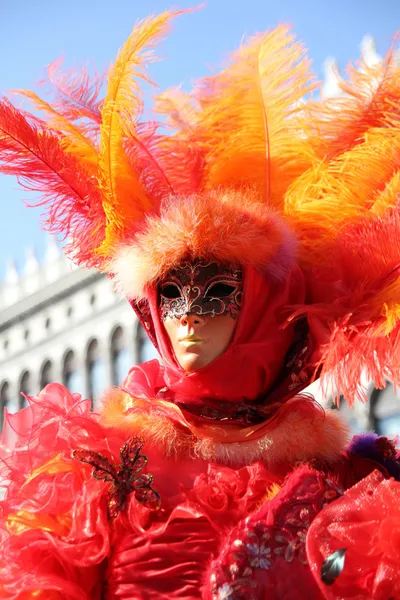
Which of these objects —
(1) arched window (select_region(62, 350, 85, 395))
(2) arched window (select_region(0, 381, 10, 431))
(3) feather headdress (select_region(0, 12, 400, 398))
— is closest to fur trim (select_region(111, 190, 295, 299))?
(3) feather headdress (select_region(0, 12, 400, 398))

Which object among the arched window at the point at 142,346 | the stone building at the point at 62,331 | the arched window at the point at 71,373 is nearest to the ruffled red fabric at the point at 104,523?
the stone building at the point at 62,331

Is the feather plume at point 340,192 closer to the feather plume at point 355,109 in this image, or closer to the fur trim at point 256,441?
the feather plume at point 355,109

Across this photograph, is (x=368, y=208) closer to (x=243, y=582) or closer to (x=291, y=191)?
(x=291, y=191)

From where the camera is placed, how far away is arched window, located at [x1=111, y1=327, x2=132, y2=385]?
11836mm

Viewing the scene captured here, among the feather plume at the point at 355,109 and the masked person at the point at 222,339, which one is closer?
the masked person at the point at 222,339

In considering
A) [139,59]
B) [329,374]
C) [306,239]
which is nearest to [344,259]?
[306,239]

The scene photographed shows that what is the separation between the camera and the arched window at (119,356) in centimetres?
1184

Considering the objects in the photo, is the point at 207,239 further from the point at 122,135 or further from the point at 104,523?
the point at 104,523

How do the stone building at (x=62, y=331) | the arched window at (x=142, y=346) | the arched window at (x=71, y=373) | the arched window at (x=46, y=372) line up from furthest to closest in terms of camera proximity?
the arched window at (x=46, y=372) < the arched window at (x=71, y=373) < the stone building at (x=62, y=331) < the arched window at (x=142, y=346)

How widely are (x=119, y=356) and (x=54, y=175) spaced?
10.1m

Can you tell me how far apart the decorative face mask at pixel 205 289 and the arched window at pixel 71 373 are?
10692 millimetres

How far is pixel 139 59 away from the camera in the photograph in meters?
1.87

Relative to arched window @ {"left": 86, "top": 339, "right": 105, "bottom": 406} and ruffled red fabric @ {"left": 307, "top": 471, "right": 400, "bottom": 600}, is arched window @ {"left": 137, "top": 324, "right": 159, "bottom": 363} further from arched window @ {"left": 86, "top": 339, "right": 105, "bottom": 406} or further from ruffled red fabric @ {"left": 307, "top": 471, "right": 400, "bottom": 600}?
ruffled red fabric @ {"left": 307, "top": 471, "right": 400, "bottom": 600}

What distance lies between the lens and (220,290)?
184 cm
